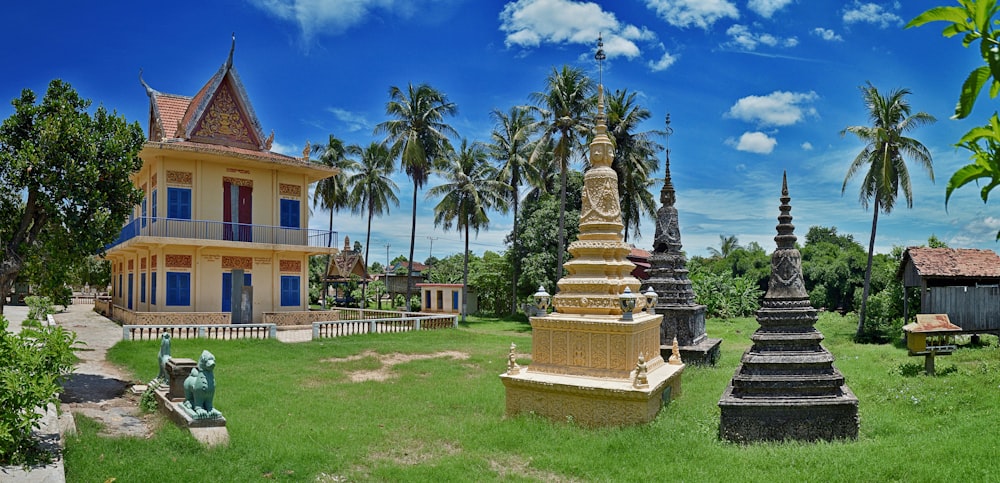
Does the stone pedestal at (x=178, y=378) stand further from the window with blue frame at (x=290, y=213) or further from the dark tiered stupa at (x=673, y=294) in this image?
the window with blue frame at (x=290, y=213)

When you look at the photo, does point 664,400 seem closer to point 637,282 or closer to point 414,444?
point 637,282

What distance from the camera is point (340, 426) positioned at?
9.91 metres

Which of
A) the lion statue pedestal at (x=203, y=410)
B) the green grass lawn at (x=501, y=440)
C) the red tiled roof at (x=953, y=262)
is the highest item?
the red tiled roof at (x=953, y=262)

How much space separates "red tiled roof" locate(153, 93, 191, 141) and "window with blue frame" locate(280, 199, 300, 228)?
4.85 meters

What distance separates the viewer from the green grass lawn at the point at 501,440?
721 centimetres

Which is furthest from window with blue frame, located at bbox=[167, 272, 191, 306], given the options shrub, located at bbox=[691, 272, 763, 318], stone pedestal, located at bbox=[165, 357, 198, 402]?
shrub, located at bbox=[691, 272, 763, 318]

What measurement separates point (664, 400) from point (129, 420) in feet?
27.9

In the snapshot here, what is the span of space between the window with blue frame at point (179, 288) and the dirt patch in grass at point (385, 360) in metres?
9.05

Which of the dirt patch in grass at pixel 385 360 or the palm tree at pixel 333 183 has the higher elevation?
the palm tree at pixel 333 183

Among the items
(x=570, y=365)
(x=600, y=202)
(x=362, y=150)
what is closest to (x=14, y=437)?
(x=570, y=365)

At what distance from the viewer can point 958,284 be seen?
23375 millimetres

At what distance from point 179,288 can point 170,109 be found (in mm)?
8186

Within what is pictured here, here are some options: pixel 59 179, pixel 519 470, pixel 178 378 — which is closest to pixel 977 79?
pixel 519 470

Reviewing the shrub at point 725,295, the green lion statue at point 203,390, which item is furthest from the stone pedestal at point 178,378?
the shrub at point 725,295
